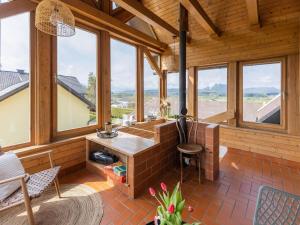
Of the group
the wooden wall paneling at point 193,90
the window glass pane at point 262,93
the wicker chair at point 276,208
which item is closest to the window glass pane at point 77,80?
the wooden wall paneling at point 193,90

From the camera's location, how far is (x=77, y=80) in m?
3.18

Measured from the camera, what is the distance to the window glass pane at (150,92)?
488cm

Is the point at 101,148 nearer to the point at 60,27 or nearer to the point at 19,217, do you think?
the point at 19,217

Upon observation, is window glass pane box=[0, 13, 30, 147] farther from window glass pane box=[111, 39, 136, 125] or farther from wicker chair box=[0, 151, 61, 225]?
window glass pane box=[111, 39, 136, 125]

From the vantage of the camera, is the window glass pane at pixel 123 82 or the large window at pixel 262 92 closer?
the large window at pixel 262 92

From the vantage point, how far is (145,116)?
4840 mm

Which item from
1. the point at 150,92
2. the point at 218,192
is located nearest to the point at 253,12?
the point at 150,92

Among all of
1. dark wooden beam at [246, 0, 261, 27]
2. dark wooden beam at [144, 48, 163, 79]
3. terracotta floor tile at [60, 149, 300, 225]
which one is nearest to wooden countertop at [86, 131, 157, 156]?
terracotta floor tile at [60, 149, 300, 225]

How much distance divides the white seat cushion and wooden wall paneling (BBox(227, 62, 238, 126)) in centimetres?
425

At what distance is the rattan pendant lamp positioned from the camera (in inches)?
71.7

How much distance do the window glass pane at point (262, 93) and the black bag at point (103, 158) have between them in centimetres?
329

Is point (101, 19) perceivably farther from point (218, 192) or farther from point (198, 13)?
point (218, 192)

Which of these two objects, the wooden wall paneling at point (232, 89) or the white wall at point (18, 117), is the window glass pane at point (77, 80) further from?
the wooden wall paneling at point (232, 89)

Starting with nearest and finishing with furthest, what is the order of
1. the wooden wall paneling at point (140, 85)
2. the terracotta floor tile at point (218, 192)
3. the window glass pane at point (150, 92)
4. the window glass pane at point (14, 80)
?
the terracotta floor tile at point (218, 192)
the window glass pane at point (14, 80)
the wooden wall paneling at point (140, 85)
the window glass pane at point (150, 92)
